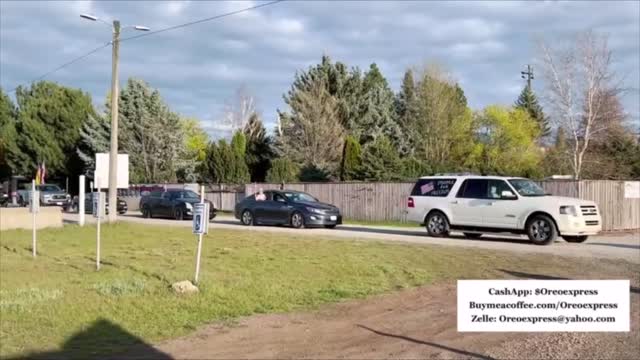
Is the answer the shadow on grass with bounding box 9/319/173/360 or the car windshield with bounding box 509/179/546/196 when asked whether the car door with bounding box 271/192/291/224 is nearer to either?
the car windshield with bounding box 509/179/546/196

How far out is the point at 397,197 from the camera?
34156mm

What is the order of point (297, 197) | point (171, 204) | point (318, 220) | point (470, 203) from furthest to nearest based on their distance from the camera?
point (171, 204)
point (297, 197)
point (318, 220)
point (470, 203)

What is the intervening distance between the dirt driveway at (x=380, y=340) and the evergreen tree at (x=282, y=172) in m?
36.9

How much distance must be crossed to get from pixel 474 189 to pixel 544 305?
1508 cm

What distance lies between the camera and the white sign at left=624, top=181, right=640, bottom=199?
26812 mm

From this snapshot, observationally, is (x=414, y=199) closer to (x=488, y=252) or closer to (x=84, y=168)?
(x=488, y=252)

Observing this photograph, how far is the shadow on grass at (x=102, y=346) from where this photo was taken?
7.92 m

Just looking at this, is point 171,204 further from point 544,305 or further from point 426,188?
point 544,305

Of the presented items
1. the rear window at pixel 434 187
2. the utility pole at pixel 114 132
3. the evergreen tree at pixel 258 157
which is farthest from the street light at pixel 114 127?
the evergreen tree at pixel 258 157

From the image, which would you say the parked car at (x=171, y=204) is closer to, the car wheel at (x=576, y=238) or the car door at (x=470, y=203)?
the car door at (x=470, y=203)

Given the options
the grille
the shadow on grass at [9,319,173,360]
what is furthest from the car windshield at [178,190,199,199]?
the shadow on grass at [9,319,173,360]

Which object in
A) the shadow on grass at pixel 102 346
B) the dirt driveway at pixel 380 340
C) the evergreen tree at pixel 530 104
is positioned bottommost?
the shadow on grass at pixel 102 346

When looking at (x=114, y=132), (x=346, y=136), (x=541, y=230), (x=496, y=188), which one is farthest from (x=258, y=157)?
(x=541, y=230)

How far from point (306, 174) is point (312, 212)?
23.5m
